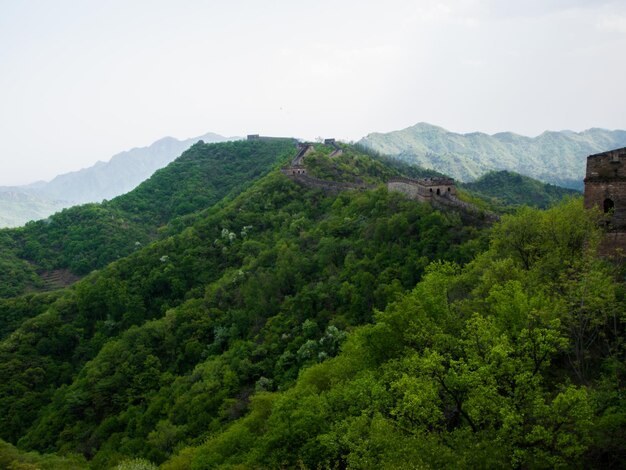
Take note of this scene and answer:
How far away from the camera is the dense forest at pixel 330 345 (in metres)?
17.4

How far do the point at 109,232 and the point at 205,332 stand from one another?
179 ft

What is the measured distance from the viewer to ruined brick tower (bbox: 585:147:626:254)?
25.9 meters

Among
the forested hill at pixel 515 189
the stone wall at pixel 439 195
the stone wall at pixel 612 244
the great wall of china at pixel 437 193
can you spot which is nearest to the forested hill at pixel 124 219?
the great wall of china at pixel 437 193

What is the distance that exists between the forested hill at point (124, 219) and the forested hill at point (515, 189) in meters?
66.4

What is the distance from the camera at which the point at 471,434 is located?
16.8m

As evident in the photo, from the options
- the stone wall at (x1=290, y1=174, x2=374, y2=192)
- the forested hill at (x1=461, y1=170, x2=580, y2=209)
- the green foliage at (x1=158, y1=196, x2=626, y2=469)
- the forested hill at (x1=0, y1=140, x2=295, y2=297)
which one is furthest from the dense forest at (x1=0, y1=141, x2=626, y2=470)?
the forested hill at (x1=461, y1=170, x2=580, y2=209)

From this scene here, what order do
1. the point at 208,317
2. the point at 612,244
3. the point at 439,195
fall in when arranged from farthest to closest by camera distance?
the point at 208,317, the point at 439,195, the point at 612,244

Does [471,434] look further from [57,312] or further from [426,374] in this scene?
[57,312]

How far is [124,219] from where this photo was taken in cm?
10656

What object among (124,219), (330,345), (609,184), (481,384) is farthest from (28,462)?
(124,219)

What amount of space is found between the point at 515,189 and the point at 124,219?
117944mm

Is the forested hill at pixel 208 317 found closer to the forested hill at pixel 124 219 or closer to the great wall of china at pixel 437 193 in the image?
the great wall of china at pixel 437 193

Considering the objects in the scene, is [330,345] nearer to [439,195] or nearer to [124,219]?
[439,195]

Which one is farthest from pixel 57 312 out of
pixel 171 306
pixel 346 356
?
pixel 346 356
